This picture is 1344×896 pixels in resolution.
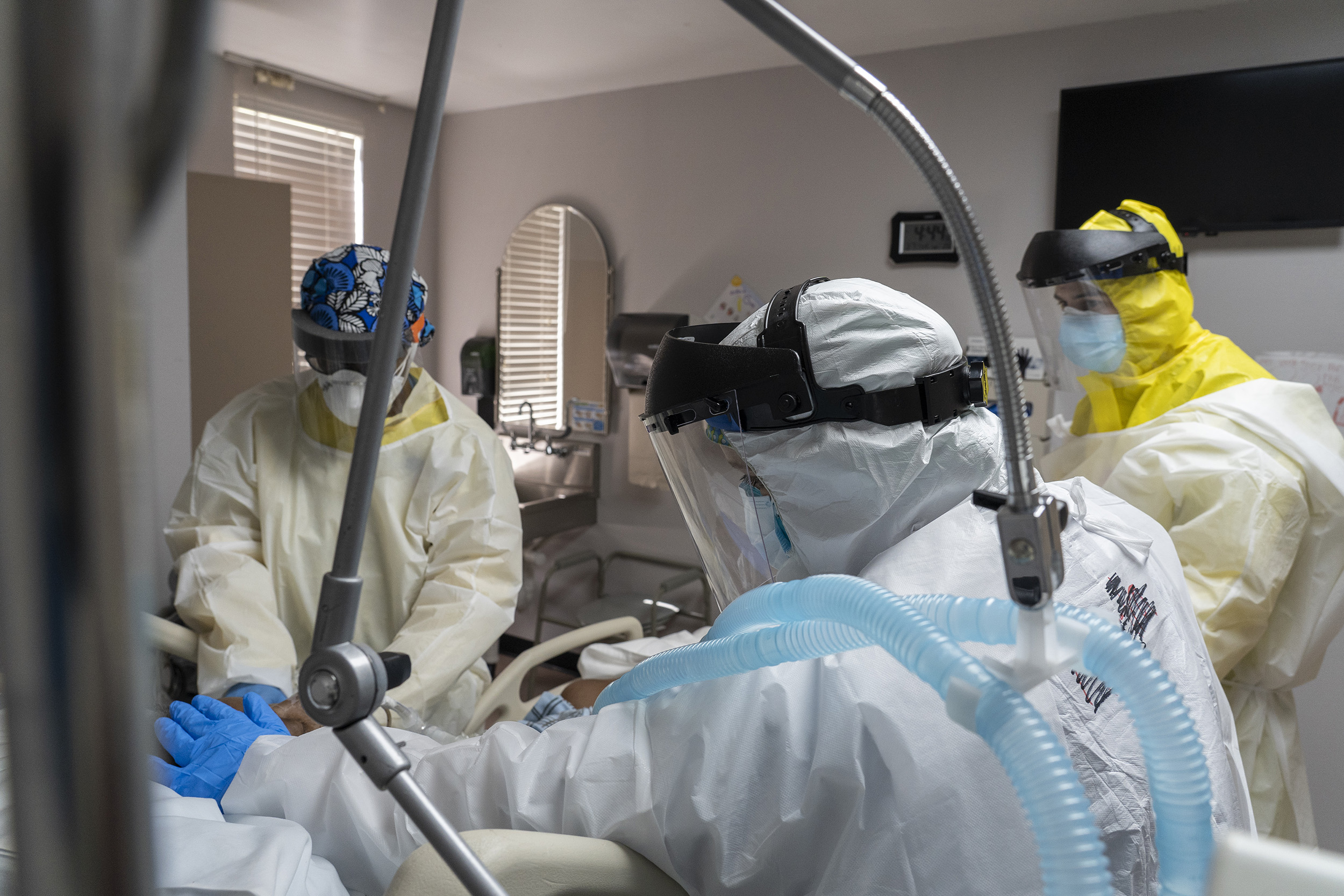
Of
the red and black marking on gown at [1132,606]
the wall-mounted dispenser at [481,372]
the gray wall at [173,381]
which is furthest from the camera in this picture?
the wall-mounted dispenser at [481,372]

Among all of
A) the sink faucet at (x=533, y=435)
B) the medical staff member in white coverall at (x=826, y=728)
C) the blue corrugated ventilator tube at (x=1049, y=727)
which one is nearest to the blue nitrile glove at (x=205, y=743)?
the medical staff member in white coverall at (x=826, y=728)

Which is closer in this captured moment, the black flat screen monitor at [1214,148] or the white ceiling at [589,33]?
the black flat screen monitor at [1214,148]

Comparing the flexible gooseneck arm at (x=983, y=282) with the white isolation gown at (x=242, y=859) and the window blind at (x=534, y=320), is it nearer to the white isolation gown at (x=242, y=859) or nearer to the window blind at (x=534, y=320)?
the white isolation gown at (x=242, y=859)

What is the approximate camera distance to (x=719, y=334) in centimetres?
111

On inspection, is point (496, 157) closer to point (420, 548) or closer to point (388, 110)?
point (388, 110)

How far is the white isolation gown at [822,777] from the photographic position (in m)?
0.66

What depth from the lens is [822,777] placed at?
693 millimetres

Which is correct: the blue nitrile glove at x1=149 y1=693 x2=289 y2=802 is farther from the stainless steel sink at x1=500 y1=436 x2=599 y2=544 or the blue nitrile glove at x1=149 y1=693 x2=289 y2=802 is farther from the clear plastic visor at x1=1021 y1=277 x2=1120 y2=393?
the stainless steel sink at x1=500 y1=436 x2=599 y2=544

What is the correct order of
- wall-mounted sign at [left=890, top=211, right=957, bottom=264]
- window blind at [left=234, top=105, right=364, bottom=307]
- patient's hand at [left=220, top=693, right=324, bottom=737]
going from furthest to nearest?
window blind at [left=234, top=105, right=364, bottom=307] < wall-mounted sign at [left=890, top=211, right=957, bottom=264] < patient's hand at [left=220, top=693, right=324, bottom=737]

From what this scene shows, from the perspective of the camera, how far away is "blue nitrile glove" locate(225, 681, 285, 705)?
1.42 m

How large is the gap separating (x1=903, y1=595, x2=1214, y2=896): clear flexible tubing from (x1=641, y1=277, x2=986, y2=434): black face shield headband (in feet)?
1.24

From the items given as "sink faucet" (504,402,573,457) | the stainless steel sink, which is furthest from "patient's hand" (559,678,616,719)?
"sink faucet" (504,402,573,457)

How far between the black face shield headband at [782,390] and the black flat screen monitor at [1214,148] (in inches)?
79.1

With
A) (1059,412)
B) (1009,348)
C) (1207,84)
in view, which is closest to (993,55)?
(1207,84)
